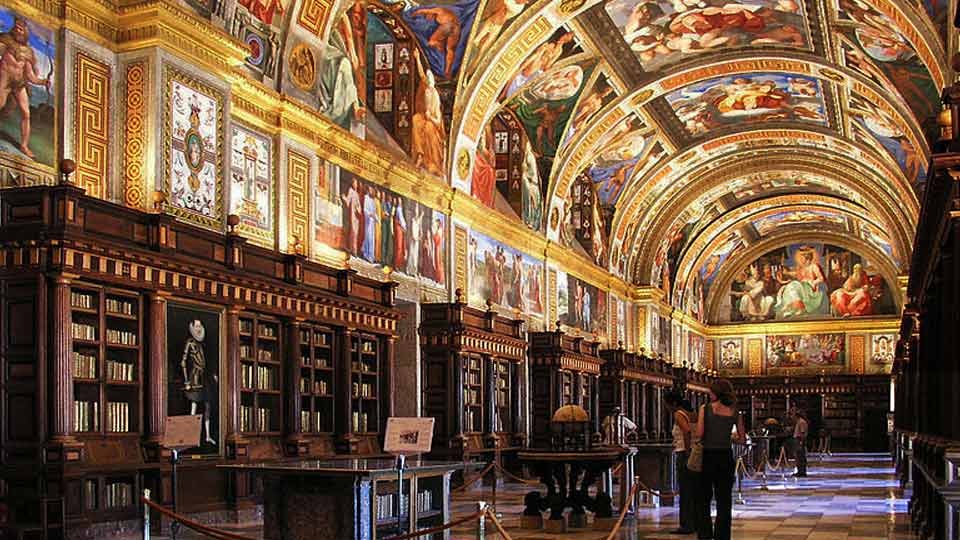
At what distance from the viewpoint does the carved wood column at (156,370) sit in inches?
509

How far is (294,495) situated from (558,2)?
580 inches

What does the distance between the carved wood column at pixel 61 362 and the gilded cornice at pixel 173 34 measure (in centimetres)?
379

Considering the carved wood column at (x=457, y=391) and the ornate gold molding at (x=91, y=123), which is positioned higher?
the ornate gold molding at (x=91, y=123)

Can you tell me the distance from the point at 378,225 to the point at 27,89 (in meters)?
8.84

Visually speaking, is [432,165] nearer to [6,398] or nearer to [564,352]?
[564,352]

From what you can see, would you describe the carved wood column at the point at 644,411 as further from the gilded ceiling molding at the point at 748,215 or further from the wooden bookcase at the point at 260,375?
the wooden bookcase at the point at 260,375

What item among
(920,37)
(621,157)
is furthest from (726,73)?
(920,37)

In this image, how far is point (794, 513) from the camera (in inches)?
670

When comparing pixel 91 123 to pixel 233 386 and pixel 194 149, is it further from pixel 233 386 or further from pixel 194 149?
pixel 233 386

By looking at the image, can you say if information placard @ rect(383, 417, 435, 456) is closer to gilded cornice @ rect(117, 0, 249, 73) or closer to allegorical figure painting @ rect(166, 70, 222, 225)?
allegorical figure painting @ rect(166, 70, 222, 225)

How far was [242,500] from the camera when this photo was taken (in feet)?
48.6

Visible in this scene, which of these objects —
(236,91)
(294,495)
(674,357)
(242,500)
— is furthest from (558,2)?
(674,357)

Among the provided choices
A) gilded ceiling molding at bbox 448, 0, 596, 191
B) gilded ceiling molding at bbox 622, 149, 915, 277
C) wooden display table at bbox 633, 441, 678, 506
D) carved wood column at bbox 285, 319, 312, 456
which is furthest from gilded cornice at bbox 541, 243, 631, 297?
carved wood column at bbox 285, 319, 312, 456

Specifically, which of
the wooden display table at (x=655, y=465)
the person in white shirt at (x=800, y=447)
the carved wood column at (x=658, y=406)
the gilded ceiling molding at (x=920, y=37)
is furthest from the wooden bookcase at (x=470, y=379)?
the carved wood column at (x=658, y=406)
